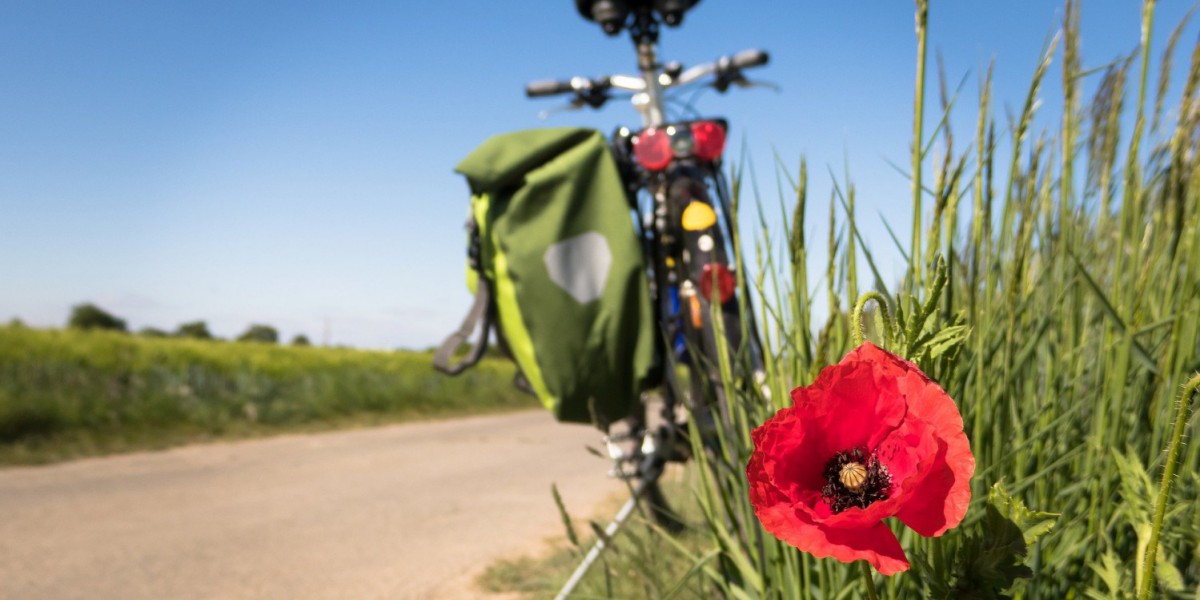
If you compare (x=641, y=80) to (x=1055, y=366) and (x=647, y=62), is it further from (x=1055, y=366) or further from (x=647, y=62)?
(x=1055, y=366)

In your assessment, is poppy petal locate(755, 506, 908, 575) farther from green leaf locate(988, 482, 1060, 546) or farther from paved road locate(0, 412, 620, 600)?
paved road locate(0, 412, 620, 600)

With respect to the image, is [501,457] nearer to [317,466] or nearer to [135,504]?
[317,466]

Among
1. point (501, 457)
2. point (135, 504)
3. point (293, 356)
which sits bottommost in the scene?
point (293, 356)

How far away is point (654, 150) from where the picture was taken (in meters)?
2.56

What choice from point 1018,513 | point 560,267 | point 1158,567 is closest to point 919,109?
point 1018,513

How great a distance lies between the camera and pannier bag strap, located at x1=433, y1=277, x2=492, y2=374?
7.81 ft

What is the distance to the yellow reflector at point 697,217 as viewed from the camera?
2486mm

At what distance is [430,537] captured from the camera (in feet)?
12.0

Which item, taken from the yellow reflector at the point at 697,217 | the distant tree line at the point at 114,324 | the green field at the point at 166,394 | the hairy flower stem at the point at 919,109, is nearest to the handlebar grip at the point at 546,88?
the yellow reflector at the point at 697,217

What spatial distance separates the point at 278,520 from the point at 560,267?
2.37m

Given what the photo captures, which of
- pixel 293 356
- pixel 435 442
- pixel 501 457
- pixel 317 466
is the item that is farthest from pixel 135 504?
pixel 293 356

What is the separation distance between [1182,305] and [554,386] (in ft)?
5.29

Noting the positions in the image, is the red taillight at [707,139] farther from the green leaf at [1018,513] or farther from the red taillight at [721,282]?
the green leaf at [1018,513]

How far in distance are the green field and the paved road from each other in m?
0.75
